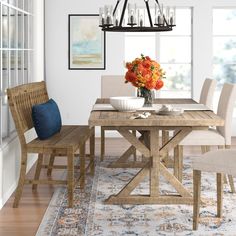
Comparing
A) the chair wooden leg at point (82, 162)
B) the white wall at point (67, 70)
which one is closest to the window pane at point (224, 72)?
the white wall at point (67, 70)

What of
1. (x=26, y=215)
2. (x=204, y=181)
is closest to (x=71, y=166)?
(x=26, y=215)

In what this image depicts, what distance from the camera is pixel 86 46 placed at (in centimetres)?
892

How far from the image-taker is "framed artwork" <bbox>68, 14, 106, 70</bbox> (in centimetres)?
887

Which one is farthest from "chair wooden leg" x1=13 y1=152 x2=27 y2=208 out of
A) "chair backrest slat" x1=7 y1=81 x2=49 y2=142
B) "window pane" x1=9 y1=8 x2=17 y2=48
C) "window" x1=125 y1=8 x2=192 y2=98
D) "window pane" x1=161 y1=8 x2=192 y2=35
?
"window pane" x1=161 y1=8 x2=192 y2=35

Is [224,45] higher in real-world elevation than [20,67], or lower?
higher

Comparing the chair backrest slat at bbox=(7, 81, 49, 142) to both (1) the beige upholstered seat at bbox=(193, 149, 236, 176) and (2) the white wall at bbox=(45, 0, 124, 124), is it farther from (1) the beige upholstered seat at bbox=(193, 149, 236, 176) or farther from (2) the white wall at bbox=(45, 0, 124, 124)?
(2) the white wall at bbox=(45, 0, 124, 124)

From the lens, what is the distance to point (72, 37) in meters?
8.88

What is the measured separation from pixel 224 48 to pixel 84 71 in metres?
2.13

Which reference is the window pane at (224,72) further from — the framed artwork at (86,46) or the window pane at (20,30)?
the window pane at (20,30)

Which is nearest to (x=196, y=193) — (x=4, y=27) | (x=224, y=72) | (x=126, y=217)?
(x=126, y=217)

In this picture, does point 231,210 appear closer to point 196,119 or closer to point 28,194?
point 196,119

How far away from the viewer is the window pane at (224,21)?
8852 millimetres

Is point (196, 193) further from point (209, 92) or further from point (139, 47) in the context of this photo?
point (139, 47)

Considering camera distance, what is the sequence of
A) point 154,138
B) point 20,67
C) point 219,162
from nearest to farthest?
point 219,162 → point 154,138 → point 20,67
